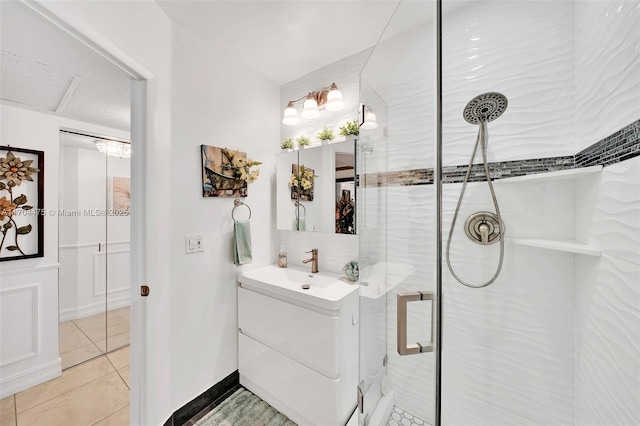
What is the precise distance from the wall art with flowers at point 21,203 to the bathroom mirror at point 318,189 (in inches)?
57.1

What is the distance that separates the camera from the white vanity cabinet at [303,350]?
1.28 meters

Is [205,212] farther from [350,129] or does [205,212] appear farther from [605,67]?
[605,67]

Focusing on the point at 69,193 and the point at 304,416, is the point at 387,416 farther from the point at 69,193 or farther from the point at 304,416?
the point at 69,193

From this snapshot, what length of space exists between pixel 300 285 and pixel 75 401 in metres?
1.66

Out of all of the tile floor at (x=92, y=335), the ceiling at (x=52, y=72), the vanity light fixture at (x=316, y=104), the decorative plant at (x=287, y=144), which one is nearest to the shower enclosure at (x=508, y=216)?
the vanity light fixture at (x=316, y=104)

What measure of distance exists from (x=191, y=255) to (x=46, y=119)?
1.18 meters

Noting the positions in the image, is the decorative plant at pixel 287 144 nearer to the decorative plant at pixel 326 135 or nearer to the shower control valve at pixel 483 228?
the decorative plant at pixel 326 135

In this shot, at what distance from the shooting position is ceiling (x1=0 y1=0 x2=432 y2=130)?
37.6 inches

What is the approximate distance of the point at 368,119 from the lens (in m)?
1.27

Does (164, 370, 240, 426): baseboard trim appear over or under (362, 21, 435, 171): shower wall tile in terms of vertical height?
under

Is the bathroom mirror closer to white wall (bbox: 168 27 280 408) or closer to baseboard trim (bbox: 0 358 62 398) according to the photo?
white wall (bbox: 168 27 280 408)

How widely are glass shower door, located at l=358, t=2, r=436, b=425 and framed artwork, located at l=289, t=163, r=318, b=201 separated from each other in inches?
24.2

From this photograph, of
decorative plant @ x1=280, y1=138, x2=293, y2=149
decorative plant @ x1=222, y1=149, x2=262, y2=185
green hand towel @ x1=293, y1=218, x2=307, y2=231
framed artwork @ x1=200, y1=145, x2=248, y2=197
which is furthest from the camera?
decorative plant @ x1=280, y1=138, x2=293, y2=149

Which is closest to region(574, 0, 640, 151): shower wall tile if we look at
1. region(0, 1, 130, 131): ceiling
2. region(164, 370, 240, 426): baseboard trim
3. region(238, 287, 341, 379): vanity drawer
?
region(238, 287, 341, 379): vanity drawer
